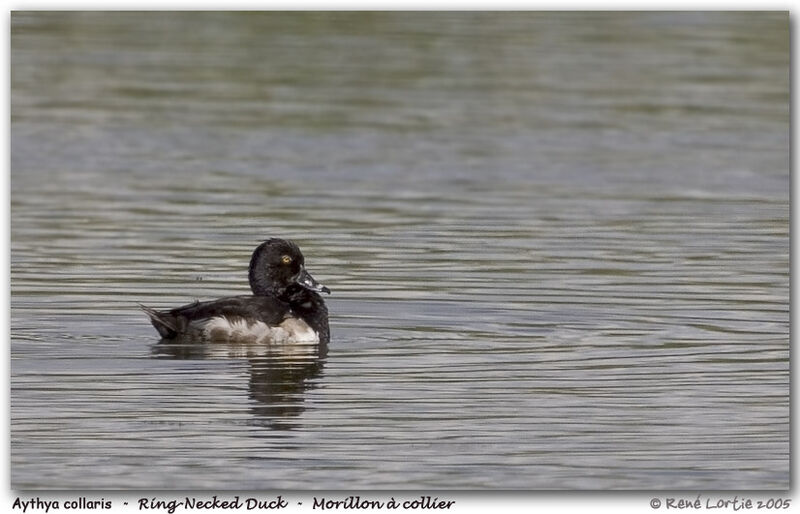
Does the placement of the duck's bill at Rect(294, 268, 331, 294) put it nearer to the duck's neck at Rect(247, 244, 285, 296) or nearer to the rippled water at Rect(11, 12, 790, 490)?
the duck's neck at Rect(247, 244, 285, 296)

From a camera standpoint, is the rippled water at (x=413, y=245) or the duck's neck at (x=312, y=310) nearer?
the rippled water at (x=413, y=245)

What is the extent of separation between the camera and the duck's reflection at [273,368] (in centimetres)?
1198

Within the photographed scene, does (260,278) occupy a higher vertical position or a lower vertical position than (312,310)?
higher

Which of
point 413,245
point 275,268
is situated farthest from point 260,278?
point 413,245

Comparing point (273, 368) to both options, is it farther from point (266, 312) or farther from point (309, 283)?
point (309, 283)

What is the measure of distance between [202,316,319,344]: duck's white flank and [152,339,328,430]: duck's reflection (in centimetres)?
5

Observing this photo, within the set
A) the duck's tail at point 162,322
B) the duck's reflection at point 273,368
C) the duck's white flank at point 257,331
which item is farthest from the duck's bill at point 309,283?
the duck's tail at point 162,322

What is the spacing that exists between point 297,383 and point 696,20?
20.7 metres

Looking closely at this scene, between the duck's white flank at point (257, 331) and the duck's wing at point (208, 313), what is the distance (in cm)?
3

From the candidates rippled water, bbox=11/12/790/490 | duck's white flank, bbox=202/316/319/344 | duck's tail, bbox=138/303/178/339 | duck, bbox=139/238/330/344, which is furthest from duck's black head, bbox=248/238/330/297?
duck's tail, bbox=138/303/178/339

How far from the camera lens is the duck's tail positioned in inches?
538

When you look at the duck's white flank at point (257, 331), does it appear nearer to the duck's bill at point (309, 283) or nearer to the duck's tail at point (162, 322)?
the duck's tail at point (162, 322)

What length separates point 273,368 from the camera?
43.9ft

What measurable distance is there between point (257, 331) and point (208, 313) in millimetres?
432
